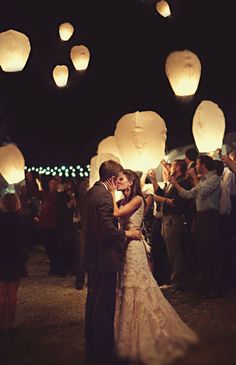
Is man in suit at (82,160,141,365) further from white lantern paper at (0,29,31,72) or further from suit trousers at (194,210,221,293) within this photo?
white lantern paper at (0,29,31,72)

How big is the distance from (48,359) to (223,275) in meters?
7.08

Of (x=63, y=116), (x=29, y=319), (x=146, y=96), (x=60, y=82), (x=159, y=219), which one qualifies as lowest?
(x=29, y=319)

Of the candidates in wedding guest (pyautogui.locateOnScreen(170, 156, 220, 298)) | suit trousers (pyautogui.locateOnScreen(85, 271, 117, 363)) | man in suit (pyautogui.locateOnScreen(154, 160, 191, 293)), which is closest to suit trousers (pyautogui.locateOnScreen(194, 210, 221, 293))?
wedding guest (pyautogui.locateOnScreen(170, 156, 220, 298))

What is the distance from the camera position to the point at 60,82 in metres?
15.0

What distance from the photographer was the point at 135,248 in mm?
6254

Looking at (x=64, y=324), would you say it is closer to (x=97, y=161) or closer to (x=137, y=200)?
(x=137, y=200)

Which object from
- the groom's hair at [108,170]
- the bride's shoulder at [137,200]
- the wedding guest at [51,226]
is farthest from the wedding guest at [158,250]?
the groom's hair at [108,170]

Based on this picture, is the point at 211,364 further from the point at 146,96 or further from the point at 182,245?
the point at 146,96

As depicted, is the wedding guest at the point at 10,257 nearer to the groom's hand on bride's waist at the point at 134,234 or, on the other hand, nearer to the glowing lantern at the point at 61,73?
the groom's hand on bride's waist at the point at 134,234

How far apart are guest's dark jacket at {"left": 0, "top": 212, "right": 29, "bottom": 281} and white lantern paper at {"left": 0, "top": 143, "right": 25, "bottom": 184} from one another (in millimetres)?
4462

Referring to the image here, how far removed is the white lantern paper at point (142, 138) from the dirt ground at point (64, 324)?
211 centimetres

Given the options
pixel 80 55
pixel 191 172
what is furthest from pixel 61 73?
pixel 191 172

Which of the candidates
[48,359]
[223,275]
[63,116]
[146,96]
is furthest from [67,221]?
[63,116]

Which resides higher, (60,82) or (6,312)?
(60,82)
